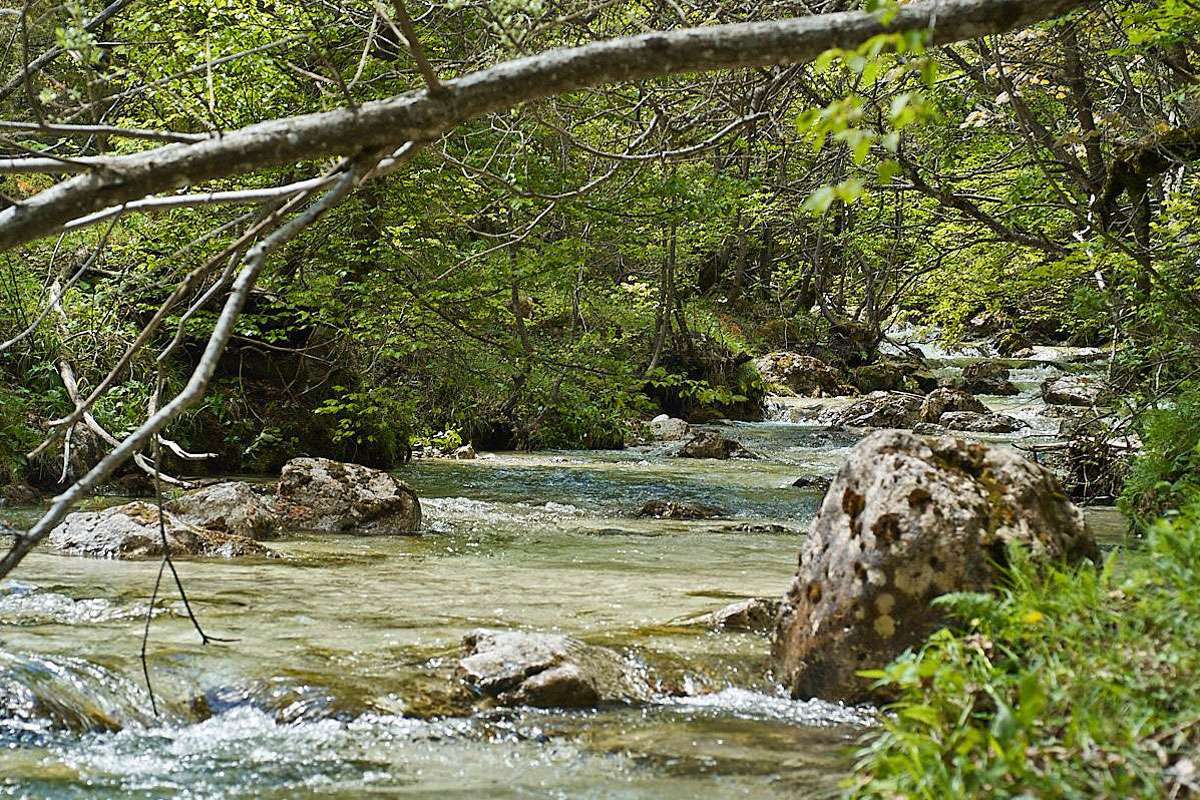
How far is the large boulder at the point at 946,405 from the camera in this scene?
21859 millimetres

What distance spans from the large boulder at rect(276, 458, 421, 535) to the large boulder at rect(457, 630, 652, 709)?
5.44m

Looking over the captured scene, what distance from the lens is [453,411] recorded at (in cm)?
1859

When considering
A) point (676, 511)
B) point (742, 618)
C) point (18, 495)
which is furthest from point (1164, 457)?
point (18, 495)

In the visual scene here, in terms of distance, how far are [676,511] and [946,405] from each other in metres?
12.0

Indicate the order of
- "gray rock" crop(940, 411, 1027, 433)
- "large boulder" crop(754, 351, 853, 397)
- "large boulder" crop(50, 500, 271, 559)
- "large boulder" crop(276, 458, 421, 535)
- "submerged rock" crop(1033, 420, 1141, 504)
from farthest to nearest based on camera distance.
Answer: "large boulder" crop(754, 351, 853, 397) → "gray rock" crop(940, 411, 1027, 433) → "submerged rock" crop(1033, 420, 1141, 504) → "large boulder" crop(276, 458, 421, 535) → "large boulder" crop(50, 500, 271, 559)

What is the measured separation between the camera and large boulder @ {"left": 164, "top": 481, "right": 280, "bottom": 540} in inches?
376

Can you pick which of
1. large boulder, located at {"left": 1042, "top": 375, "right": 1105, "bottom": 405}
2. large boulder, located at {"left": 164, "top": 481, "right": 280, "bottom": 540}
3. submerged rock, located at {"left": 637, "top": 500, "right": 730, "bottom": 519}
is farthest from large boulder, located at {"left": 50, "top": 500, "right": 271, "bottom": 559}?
large boulder, located at {"left": 1042, "top": 375, "right": 1105, "bottom": 405}

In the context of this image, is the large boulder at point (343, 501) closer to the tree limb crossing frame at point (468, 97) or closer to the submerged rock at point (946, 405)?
the tree limb crossing frame at point (468, 97)

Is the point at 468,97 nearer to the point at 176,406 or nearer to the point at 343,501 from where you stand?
the point at 176,406

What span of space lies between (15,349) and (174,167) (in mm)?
10734

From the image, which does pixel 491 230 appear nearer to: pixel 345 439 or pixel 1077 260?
pixel 345 439

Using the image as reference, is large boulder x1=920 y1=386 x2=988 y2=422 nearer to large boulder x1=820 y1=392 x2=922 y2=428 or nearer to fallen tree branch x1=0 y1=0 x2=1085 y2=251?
large boulder x1=820 y1=392 x2=922 y2=428

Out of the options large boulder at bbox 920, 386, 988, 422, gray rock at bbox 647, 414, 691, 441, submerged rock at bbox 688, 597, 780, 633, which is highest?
large boulder at bbox 920, 386, 988, 422

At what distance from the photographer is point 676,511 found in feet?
38.8
